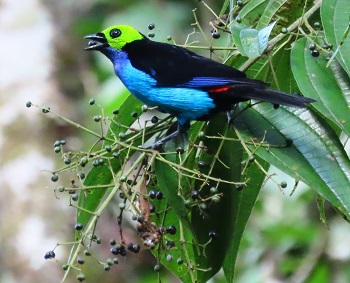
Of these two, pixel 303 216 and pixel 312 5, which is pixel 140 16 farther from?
pixel 312 5

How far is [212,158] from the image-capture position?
2.30m

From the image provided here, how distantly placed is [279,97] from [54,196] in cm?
292

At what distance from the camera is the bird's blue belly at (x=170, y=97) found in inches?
95.2

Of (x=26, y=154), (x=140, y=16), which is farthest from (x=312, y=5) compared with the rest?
(x=140, y=16)

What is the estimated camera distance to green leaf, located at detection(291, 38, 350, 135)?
2014mm

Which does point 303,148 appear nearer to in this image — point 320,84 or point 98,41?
point 320,84

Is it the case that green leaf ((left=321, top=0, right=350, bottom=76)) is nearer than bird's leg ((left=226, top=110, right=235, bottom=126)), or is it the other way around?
green leaf ((left=321, top=0, right=350, bottom=76))

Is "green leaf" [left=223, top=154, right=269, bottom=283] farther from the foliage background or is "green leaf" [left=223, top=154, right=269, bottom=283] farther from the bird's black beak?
the foliage background

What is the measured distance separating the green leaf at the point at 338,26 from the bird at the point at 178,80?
15 cm

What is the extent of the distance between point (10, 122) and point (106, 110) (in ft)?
2.40

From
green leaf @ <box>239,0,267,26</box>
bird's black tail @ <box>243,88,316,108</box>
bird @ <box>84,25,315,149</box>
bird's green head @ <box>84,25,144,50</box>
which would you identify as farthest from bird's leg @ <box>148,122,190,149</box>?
bird's green head @ <box>84,25,144,50</box>

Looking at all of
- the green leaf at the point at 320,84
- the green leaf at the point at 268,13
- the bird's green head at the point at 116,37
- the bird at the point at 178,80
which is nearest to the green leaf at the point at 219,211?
the bird at the point at 178,80

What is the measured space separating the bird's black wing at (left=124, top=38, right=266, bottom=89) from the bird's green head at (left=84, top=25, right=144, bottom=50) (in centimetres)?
3

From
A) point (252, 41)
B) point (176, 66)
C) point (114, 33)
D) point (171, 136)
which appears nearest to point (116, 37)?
point (114, 33)
